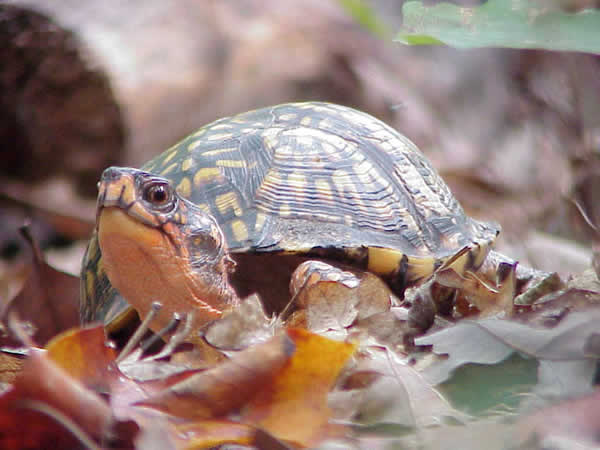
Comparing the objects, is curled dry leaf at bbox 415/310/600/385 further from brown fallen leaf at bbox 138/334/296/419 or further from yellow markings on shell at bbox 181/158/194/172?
yellow markings on shell at bbox 181/158/194/172

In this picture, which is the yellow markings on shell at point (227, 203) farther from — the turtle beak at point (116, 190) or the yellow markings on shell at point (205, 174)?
the turtle beak at point (116, 190)

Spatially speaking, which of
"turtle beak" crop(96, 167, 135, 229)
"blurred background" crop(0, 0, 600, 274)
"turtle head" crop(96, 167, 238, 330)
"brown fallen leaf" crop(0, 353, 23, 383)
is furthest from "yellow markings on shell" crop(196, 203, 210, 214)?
"blurred background" crop(0, 0, 600, 274)

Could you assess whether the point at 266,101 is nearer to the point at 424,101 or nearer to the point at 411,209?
the point at 424,101

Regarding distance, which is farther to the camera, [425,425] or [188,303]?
[188,303]

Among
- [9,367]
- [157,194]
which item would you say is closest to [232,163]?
[157,194]

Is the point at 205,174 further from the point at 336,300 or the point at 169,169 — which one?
the point at 336,300

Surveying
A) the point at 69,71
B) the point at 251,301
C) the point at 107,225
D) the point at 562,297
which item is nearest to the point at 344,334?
the point at 251,301

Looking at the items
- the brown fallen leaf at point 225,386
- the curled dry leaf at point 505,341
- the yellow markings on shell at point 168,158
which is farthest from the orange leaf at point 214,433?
the yellow markings on shell at point 168,158
